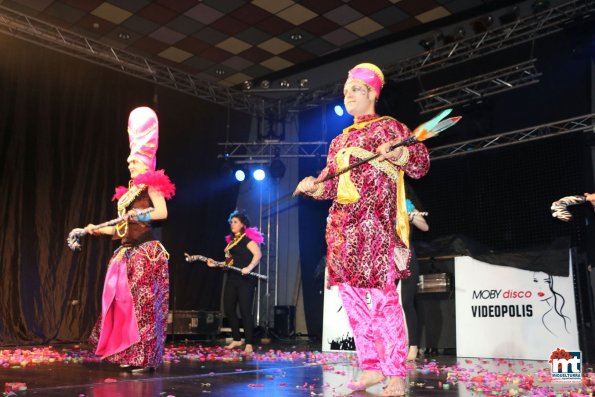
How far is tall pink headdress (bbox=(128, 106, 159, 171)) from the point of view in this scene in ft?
13.0

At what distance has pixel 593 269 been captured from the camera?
703cm

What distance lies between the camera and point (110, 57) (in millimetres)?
8000

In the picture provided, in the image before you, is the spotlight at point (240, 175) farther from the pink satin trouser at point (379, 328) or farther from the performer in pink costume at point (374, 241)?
the pink satin trouser at point (379, 328)

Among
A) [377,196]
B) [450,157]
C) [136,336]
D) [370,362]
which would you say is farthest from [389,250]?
[450,157]

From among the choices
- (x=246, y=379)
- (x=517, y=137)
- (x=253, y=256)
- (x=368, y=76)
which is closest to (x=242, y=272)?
(x=253, y=256)

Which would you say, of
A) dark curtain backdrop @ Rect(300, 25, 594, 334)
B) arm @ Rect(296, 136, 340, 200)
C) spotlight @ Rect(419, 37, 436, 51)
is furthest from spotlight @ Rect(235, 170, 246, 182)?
arm @ Rect(296, 136, 340, 200)

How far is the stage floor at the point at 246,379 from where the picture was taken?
2.73m

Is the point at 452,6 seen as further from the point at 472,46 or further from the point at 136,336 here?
the point at 136,336

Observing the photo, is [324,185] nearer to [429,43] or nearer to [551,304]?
[551,304]

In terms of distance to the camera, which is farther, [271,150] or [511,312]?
[271,150]

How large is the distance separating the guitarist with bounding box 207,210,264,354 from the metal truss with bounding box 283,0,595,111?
3446 mm

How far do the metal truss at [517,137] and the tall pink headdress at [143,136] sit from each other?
200 inches

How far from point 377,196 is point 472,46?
5.99m

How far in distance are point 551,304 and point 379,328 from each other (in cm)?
340
